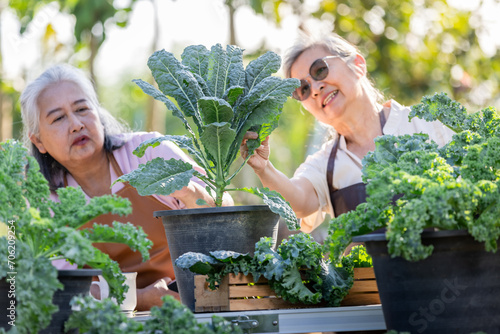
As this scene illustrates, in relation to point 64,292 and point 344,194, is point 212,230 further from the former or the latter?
point 344,194

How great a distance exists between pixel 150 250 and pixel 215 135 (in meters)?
1.05

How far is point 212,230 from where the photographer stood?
199 centimetres

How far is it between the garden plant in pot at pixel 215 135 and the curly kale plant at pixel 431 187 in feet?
1.38

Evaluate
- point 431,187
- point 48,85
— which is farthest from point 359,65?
point 431,187

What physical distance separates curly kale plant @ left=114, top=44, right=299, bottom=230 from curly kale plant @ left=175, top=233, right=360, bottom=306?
0.19 meters

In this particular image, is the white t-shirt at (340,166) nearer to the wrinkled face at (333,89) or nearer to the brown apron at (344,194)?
the brown apron at (344,194)

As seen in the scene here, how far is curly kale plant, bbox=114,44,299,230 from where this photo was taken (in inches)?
78.7

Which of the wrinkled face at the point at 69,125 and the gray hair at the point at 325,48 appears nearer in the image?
the wrinkled face at the point at 69,125

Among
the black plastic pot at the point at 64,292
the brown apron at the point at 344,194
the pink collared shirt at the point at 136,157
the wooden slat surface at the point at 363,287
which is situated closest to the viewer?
the black plastic pot at the point at 64,292

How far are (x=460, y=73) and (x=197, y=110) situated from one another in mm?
7619

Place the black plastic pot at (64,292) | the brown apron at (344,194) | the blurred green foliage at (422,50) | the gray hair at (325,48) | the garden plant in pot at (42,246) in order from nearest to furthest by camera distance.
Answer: the garden plant in pot at (42,246), the black plastic pot at (64,292), the brown apron at (344,194), the gray hair at (325,48), the blurred green foliage at (422,50)

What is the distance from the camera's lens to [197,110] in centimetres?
216

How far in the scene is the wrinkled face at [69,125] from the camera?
290cm

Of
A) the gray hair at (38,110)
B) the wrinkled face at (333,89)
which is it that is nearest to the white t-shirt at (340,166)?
the wrinkled face at (333,89)
